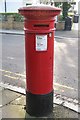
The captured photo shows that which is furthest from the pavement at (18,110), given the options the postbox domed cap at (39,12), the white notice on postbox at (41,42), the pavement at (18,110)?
the postbox domed cap at (39,12)

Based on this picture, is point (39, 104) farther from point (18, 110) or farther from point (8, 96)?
point (8, 96)

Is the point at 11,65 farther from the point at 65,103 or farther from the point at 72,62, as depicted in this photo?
the point at 65,103

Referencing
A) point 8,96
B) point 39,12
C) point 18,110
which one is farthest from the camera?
point 8,96

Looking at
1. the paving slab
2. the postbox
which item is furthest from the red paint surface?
the paving slab

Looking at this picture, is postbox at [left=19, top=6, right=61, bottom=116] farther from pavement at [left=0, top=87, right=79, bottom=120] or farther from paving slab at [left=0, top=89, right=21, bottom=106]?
paving slab at [left=0, top=89, right=21, bottom=106]

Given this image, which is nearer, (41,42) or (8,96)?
(41,42)

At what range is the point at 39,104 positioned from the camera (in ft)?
14.1

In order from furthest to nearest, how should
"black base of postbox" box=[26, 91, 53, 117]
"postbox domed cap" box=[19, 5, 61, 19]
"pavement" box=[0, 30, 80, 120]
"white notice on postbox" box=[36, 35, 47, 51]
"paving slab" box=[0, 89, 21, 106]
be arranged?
"paving slab" box=[0, 89, 21, 106] < "pavement" box=[0, 30, 80, 120] < "black base of postbox" box=[26, 91, 53, 117] < "white notice on postbox" box=[36, 35, 47, 51] < "postbox domed cap" box=[19, 5, 61, 19]

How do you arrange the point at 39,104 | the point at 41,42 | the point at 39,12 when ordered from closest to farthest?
the point at 39,12 → the point at 41,42 → the point at 39,104

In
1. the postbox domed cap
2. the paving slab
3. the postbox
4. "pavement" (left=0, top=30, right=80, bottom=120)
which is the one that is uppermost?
the postbox domed cap

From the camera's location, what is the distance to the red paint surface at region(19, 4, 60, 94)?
3900 millimetres

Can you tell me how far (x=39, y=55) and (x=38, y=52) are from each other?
0.05 meters

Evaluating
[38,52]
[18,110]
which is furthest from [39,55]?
[18,110]

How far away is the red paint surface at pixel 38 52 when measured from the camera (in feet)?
12.8
